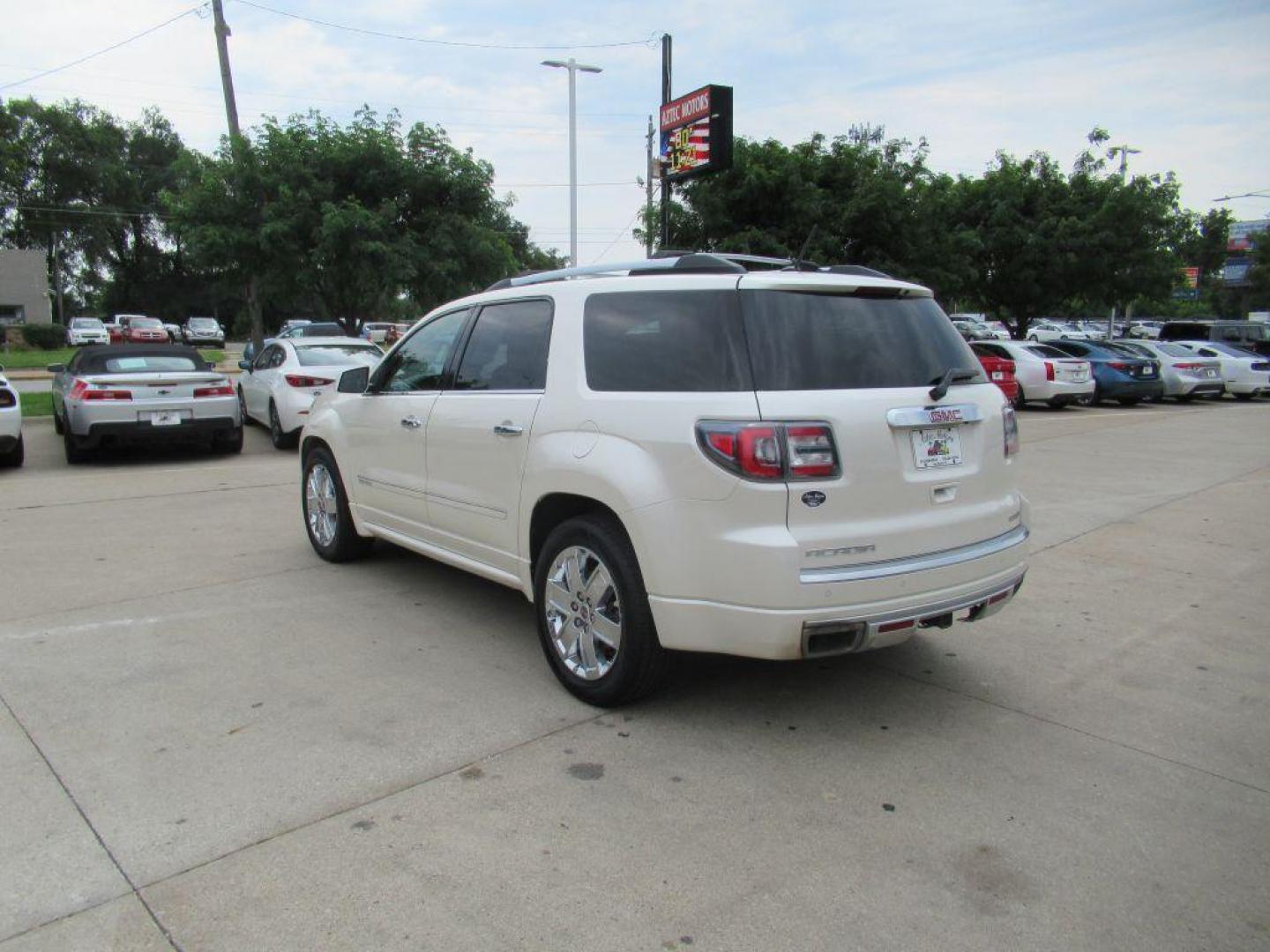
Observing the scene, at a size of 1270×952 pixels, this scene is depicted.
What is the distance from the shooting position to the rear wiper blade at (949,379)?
3.74 m

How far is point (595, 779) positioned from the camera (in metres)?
3.38

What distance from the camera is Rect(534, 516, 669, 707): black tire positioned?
3.71m

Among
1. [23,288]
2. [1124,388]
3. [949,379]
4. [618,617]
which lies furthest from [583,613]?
[23,288]

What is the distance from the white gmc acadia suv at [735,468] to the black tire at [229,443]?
8034mm

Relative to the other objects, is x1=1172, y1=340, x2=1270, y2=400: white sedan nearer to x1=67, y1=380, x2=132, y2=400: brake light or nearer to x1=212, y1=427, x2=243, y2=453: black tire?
x1=212, y1=427, x2=243, y2=453: black tire

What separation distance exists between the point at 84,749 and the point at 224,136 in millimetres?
16694

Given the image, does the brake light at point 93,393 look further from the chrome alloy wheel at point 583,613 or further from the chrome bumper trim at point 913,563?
the chrome bumper trim at point 913,563

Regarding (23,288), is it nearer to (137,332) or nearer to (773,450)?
(137,332)

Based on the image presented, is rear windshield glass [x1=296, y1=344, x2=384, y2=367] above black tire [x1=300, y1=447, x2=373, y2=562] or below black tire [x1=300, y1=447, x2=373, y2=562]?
above

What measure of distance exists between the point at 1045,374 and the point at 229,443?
15.9 metres

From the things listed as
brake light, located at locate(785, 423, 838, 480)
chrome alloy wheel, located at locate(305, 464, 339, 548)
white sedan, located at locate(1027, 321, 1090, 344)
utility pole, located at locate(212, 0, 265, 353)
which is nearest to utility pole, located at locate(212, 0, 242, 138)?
utility pole, located at locate(212, 0, 265, 353)

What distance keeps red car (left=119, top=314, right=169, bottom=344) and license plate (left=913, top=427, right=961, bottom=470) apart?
49485 mm

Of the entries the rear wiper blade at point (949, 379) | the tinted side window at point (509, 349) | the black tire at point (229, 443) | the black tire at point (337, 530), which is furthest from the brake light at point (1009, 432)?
the black tire at point (229, 443)

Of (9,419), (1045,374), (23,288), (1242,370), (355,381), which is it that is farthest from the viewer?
(23,288)
